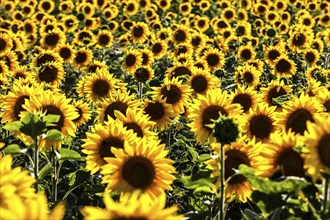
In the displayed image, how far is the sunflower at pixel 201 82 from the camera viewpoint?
316 inches

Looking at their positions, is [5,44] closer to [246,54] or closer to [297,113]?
[246,54]

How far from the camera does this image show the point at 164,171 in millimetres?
3762

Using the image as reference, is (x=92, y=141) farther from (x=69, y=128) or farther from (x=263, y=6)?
(x=263, y=6)

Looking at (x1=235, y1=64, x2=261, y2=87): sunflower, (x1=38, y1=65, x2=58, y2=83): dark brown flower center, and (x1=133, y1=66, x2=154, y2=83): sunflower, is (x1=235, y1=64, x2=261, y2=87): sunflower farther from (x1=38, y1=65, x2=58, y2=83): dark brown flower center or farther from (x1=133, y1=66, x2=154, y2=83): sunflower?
(x1=38, y1=65, x2=58, y2=83): dark brown flower center

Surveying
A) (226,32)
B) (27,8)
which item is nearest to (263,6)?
(226,32)

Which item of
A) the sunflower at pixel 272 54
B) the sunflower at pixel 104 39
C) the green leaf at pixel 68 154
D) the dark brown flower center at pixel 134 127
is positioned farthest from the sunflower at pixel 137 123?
the sunflower at pixel 104 39

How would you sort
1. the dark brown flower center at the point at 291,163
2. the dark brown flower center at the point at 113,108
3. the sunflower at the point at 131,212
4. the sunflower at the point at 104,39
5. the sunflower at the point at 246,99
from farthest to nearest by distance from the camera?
1. the sunflower at the point at 104,39
2. the sunflower at the point at 246,99
3. the dark brown flower center at the point at 113,108
4. the dark brown flower center at the point at 291,163
5. the sunflower at the point at 131,212

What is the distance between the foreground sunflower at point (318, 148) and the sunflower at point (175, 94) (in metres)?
3.94

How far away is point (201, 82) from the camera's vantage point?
317 inches

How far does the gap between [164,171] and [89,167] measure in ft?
2.77

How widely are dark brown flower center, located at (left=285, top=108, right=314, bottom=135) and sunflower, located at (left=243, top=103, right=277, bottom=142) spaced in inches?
16.0

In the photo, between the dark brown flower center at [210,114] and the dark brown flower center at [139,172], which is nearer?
the dark brown flower center at [139,172]

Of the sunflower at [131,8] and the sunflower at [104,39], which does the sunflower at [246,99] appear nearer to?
the sunflower at [104,39]

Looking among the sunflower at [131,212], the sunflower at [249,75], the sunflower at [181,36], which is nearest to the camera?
the sunflower at [131,212]
